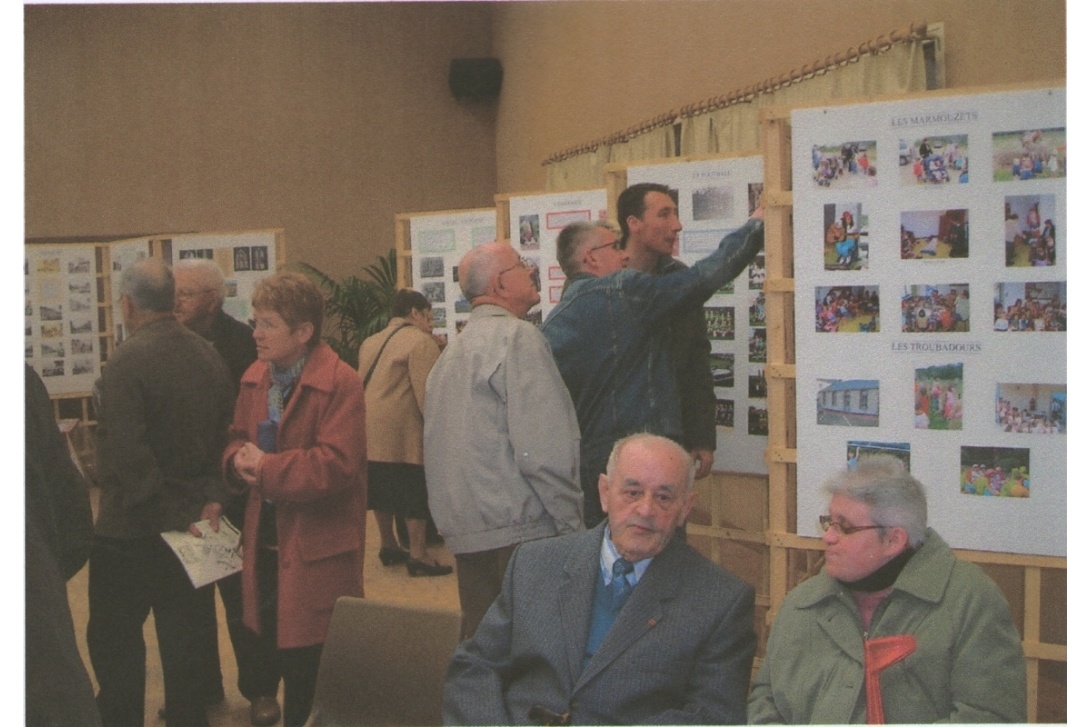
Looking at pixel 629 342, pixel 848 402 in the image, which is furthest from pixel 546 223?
pixel 848 402

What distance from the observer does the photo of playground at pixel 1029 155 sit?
2.69 m

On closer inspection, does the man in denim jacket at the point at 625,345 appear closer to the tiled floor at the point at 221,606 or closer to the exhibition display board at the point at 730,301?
the exhibition display board at the point at 730,301

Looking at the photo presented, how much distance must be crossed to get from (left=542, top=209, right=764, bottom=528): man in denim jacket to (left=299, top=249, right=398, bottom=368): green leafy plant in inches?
20.8

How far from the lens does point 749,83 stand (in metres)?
4.37

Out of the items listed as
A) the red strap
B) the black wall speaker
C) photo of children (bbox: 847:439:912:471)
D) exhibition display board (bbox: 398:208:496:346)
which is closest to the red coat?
exhibition display board (bbox: 398:208:496:346)

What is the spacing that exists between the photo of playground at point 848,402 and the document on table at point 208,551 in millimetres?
1725

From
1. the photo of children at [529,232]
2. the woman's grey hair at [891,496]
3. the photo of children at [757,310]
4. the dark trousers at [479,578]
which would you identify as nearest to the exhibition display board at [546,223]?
the photo of children at [529,232]

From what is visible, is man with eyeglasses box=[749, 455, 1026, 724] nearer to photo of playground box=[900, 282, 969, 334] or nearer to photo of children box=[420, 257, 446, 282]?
photo of playground box=[900, 282, 969, 334]

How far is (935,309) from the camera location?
9.22 feet

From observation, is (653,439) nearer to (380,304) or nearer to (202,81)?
(380,304)

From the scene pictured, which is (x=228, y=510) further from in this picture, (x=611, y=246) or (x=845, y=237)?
(x=845, y=237)

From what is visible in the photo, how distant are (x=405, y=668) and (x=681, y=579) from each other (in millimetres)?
727

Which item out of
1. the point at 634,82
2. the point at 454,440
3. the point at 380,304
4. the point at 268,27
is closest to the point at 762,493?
the point at 454,440

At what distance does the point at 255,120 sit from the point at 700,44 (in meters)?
1.47
